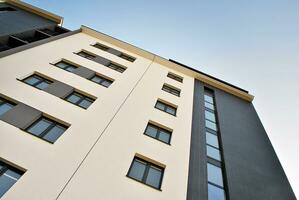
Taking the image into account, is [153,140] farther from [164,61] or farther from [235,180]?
[164,61]

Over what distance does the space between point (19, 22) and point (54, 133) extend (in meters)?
13.8

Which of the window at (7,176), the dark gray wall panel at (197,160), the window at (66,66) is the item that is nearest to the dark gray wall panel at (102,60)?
the window at (66,66)

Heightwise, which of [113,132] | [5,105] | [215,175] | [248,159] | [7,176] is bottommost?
[7,176]

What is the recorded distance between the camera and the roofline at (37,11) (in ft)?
77.6

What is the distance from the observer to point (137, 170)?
1068 centimetres

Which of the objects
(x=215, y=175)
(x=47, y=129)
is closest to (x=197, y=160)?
(x=215, y=175)

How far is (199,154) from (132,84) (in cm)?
605

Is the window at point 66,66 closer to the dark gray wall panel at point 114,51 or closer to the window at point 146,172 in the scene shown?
the dark gray wall panel at point 114,51

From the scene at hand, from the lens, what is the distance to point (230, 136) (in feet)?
51.5

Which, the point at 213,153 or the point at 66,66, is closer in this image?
the point at 213,153

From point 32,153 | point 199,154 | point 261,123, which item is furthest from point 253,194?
point 32,153

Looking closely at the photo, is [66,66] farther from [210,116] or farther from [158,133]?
[210,116]

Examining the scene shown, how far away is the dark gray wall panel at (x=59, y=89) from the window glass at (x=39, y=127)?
1815 mm

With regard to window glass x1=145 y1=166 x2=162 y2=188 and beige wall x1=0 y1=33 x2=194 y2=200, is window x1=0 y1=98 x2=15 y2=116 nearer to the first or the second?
beige wall x1=0 y1=33 x2=194 y2=200
